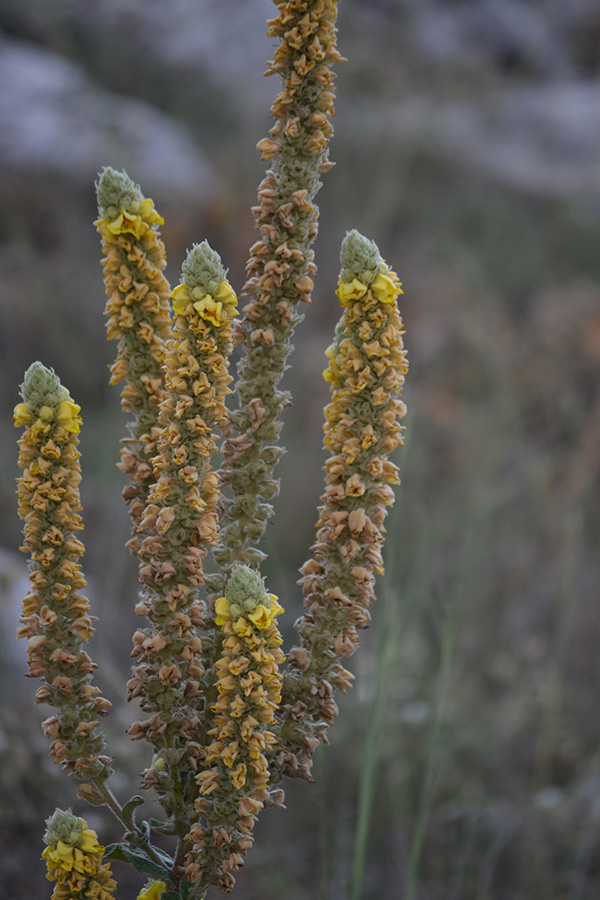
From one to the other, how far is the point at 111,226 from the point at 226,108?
10.4m

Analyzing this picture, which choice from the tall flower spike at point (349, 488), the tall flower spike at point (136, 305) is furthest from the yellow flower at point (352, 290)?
the tall flower spike at point (136, 305)

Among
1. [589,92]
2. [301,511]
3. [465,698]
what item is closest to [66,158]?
[301,511]

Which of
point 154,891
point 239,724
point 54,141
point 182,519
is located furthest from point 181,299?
point 54,141

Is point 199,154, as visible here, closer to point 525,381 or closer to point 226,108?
point 226,108

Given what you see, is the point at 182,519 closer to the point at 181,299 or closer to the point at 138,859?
the point at 181,299

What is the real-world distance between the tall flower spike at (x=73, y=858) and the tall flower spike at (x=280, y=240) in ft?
1.15

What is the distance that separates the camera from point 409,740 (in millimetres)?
3039

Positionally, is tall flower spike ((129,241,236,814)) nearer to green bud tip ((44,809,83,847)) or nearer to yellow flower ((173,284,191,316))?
yellow flower ((173,284,191,316))

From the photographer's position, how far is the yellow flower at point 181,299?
0.94 m

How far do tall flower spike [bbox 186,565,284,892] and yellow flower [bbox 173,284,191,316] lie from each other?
311 millimetres

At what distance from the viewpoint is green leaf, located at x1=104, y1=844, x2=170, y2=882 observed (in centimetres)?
110

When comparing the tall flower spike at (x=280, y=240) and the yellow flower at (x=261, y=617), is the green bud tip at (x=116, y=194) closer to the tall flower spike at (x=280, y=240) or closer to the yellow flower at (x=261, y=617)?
the tall flower spike at (x=280, y=240)

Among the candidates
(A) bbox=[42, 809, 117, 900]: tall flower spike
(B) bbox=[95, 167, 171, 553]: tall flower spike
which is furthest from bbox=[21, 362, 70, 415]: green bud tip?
(A) bbox=[42, 809, 117, 900]: tall flower spike

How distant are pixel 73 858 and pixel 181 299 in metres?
0.71
